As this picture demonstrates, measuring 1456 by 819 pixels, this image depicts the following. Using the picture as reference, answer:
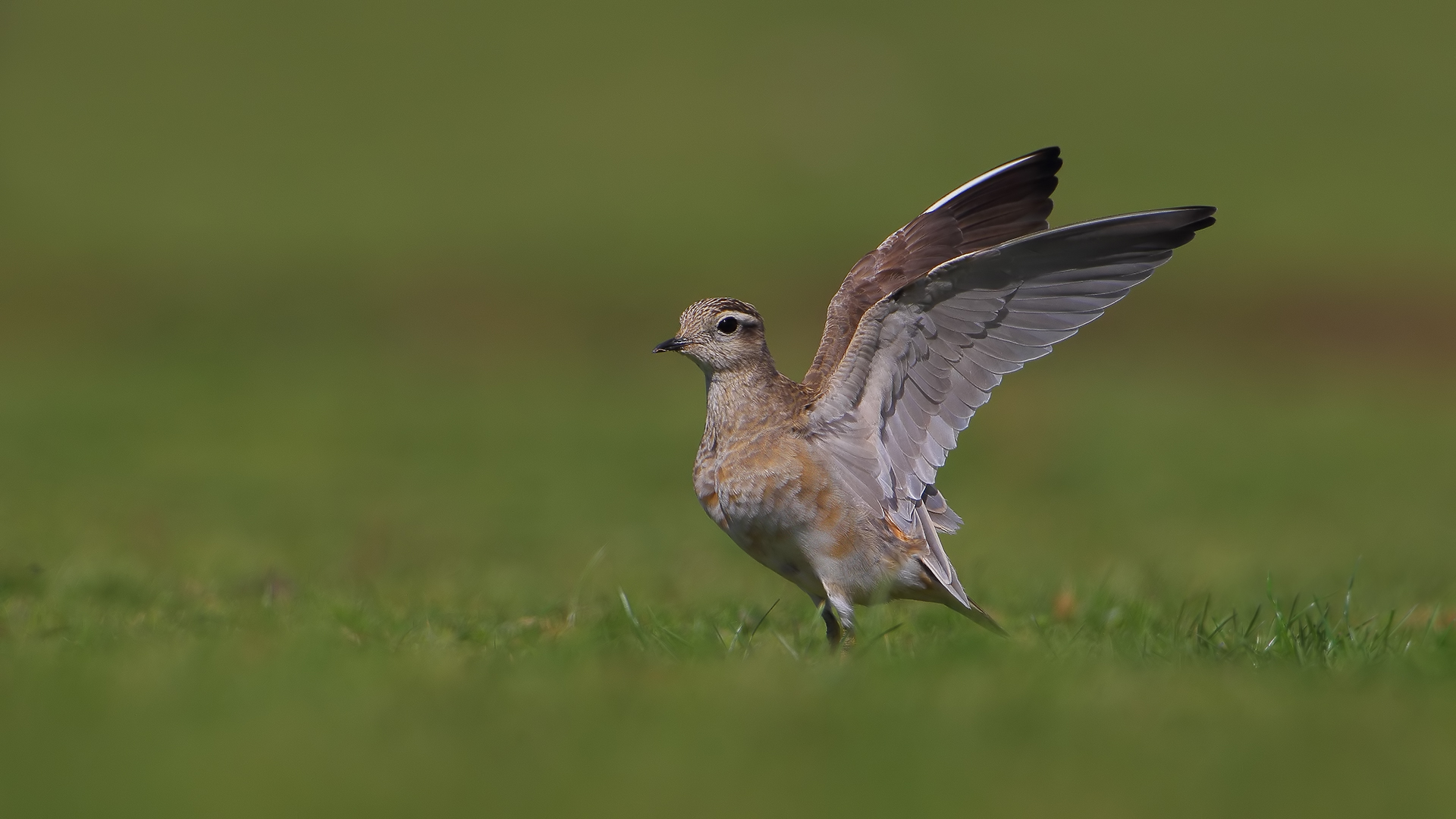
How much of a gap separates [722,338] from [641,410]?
10666mm

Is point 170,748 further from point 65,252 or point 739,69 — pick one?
point 739,69

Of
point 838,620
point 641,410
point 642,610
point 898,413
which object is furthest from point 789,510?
point 641,410

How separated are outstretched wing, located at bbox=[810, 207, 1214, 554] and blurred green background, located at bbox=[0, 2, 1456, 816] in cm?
76

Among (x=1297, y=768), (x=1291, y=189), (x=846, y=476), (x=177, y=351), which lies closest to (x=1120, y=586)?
(x=846, y=476)

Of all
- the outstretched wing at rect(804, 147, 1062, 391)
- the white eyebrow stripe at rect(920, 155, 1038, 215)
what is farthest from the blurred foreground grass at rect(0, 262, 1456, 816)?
the white eyebrow stripe at rect(920, 155, 1038, 215)

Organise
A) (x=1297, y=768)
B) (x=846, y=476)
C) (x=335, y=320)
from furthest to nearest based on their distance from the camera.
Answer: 1. (x=335, y=320)
2. (x=846, y=476)
3. (x=1297, y=768)

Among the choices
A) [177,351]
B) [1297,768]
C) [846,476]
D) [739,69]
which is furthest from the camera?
[739,69]

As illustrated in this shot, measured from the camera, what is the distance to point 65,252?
24.6m

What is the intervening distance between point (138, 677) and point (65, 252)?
71.8ft

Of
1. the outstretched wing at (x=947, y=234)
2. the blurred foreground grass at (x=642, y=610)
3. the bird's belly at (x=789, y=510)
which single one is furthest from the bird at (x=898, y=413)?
the blurred foreground grass at (x=642, y=610)

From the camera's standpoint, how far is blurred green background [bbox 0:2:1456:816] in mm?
4363

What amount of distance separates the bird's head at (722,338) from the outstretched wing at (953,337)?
0.55 meters

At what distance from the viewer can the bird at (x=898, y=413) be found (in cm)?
603

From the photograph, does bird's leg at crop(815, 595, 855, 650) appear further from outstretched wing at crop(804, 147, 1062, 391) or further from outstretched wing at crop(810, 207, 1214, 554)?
outstretched wing at crop(804, 147, 1062, 391)
